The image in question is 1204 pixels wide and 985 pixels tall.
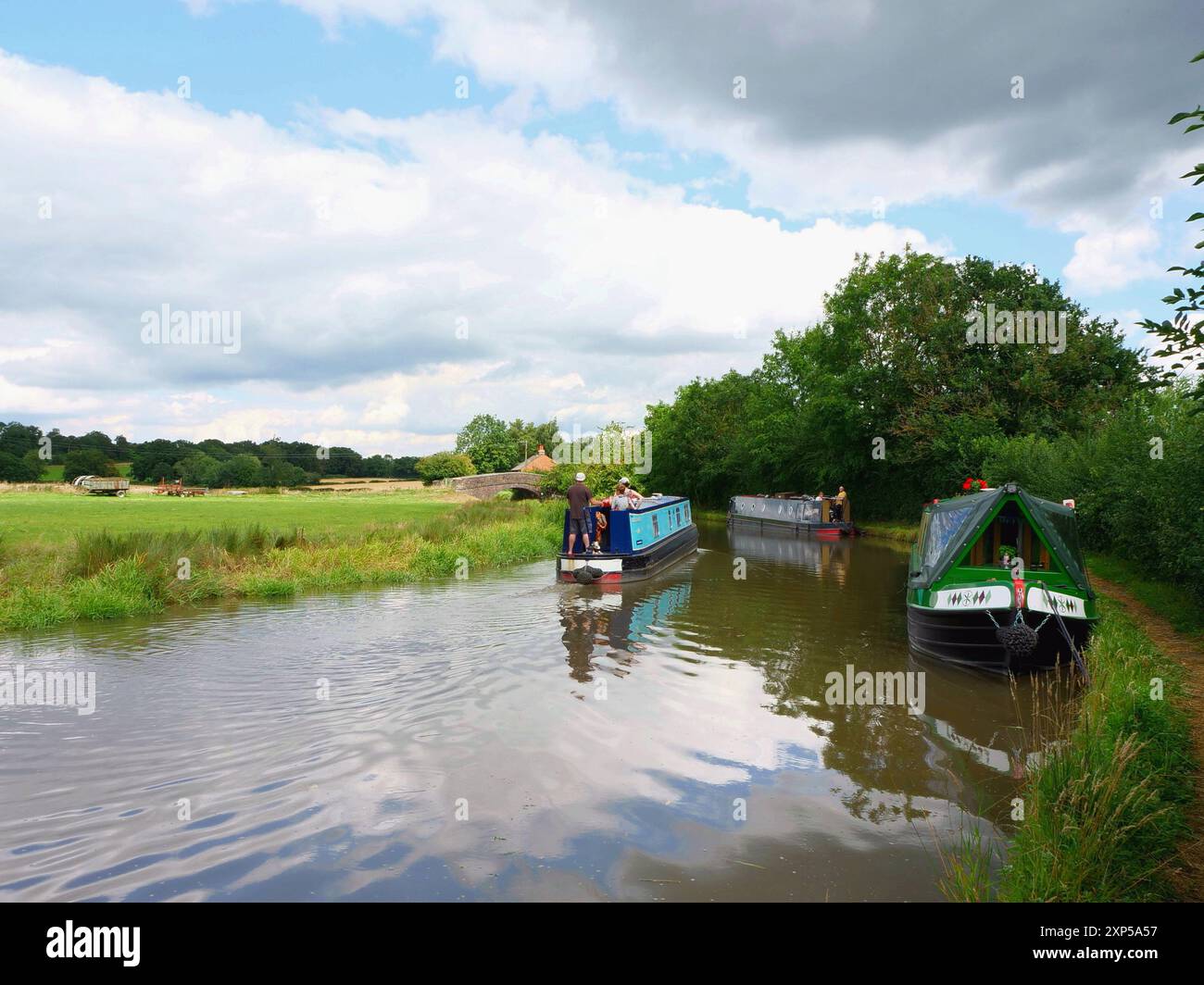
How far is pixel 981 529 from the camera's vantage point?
33.0 feet

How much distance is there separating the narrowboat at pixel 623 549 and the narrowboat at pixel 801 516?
12.1m

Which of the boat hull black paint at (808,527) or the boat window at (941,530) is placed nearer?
the boat window at (941,530)

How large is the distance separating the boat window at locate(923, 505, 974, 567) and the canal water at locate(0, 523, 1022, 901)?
149cm

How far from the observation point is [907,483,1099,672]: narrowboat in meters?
8.95

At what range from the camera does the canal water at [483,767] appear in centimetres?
448

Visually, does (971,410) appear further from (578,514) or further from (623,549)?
(578,514)

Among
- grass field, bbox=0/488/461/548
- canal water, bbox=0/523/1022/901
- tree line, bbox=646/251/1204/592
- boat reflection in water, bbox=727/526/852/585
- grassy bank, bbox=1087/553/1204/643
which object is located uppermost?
tree line, bbox=646/251/1204/592

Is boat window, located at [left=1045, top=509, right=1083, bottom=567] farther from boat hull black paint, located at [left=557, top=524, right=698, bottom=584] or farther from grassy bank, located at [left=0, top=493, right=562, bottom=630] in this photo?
grassy bank, located at [left=0, top=493, right=562, bottom=630]

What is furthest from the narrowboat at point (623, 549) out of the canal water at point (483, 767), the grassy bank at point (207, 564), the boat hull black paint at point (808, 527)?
the boat hull black paint at point (808, 527)

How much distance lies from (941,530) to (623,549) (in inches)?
327

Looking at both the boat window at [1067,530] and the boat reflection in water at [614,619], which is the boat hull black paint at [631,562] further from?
the boat window at [1067,530]

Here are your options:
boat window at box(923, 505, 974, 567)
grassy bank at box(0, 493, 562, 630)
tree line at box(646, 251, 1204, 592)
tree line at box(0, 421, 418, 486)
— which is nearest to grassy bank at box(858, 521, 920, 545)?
tree line at box(646, 251, 1204, 592)

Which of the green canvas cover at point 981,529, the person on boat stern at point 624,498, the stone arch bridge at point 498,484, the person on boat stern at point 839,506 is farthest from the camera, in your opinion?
the stone arch bridge at point 498,484

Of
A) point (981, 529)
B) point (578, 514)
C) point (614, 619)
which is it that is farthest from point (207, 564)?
point (981, 529)
